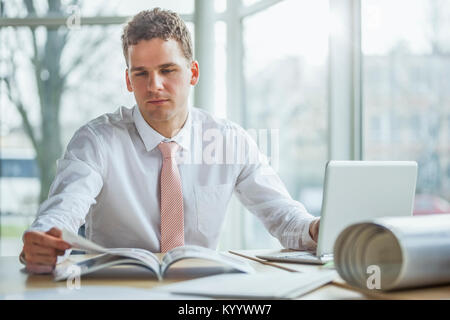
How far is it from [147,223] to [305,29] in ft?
7.46

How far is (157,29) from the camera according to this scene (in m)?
1.92

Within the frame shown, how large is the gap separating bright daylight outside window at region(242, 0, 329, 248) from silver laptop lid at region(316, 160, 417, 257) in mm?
2115

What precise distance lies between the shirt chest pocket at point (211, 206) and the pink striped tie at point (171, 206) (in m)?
0.15

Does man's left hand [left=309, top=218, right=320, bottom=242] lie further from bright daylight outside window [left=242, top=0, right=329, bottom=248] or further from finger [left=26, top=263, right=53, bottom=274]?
bright daylight outside window [left=242, top=0, right=329, bottom=248]

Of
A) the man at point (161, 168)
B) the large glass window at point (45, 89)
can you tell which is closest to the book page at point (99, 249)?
the man at point (161, 168)

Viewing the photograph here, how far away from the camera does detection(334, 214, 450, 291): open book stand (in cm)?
100

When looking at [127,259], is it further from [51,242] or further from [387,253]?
[387,253]

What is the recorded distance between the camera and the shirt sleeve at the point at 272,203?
164 cm

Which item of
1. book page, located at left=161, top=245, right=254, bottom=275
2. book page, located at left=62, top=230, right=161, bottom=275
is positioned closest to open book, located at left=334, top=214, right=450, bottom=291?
book page, located at left=161, top=245, right=254, bottom=275

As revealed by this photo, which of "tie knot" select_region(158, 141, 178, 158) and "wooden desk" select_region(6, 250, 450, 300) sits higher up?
"tie knot" select_region(158, 141, 178, 158)

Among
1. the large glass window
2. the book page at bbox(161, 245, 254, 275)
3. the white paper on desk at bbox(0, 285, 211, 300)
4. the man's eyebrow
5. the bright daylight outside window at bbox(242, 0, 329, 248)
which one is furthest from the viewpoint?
the large glass window

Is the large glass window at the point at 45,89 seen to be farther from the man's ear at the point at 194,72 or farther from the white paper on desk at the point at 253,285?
the white paper on desk at the point at 253,285

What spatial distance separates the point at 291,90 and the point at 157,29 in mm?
2263

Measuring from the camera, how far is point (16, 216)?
14.3 ft
